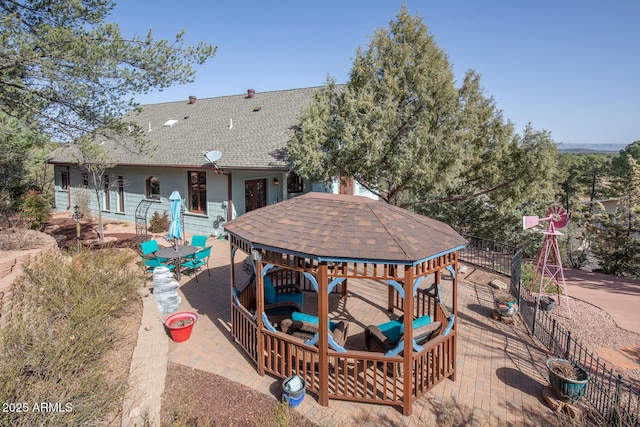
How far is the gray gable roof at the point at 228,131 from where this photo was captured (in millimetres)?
14828

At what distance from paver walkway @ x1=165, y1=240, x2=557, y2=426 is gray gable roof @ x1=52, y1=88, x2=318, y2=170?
750 centimetres

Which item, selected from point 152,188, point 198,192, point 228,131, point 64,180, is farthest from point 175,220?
point 64,180

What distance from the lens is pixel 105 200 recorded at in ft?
64.4

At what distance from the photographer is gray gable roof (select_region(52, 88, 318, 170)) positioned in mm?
14828

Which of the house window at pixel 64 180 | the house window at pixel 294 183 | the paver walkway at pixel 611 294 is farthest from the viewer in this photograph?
the house window at pixel 64 180

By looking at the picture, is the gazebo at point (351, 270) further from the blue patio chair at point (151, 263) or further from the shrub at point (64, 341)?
the blue patio chair at point (151, 263)

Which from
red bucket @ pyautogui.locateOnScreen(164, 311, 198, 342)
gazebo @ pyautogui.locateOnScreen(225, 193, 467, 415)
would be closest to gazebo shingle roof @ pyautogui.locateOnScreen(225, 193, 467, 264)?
gazebo @ pyautogui.locateOnScreen(225, 193, 467, 415)

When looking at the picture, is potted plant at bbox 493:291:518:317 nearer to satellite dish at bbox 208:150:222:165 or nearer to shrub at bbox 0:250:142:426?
shrub at bbox 0:250:142:426

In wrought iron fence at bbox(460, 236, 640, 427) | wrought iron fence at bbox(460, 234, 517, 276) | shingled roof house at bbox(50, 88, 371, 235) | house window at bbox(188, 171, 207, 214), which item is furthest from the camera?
house window at bbox(188, 171, 207, 214)

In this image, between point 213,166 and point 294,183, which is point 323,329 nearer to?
point 213,166

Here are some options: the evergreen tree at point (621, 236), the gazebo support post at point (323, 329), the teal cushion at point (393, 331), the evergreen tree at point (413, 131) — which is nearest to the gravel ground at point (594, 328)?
the evergreen tree at point (413, 131)

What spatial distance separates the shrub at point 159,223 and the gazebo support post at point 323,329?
44.3 feet

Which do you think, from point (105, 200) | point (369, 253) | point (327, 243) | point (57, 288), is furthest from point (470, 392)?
point (105, 200)

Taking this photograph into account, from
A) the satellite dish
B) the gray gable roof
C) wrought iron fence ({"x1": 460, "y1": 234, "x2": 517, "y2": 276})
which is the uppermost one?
the gray gable roof
